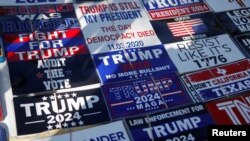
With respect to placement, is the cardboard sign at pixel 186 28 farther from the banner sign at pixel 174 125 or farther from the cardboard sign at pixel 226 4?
the banner sign at pixel 174 125

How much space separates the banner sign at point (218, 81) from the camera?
545cm

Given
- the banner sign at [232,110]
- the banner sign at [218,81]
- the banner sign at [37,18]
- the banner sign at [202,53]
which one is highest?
the banner sign at [37,18]

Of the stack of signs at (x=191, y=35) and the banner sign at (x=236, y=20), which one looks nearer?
the stack of signs at (x=191, y=35)

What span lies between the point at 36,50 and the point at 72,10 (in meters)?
1.04

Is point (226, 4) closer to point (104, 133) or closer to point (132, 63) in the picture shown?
point (132, 63)

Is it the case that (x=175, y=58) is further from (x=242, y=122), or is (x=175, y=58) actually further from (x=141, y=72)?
(x=242, y=122)

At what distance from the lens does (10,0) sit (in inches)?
239

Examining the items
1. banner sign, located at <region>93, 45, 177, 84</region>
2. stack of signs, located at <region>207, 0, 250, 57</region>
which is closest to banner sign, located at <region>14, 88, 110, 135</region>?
banner sign, located at <region>93, 45, 177, 84</region>

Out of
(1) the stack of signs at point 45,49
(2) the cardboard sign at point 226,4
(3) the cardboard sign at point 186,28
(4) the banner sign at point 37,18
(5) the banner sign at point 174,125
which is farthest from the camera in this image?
(2) the cardboard sign at point 226,4

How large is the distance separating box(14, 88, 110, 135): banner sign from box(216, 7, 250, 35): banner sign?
9.05 feet

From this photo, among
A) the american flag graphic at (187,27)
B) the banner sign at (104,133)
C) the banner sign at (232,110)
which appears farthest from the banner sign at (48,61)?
the banner sign at (232,110)

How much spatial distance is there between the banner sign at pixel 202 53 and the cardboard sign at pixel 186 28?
0.11 m

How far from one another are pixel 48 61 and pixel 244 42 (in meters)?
3.24

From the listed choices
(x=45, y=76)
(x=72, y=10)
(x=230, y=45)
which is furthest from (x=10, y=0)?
(x=230, y=45)
